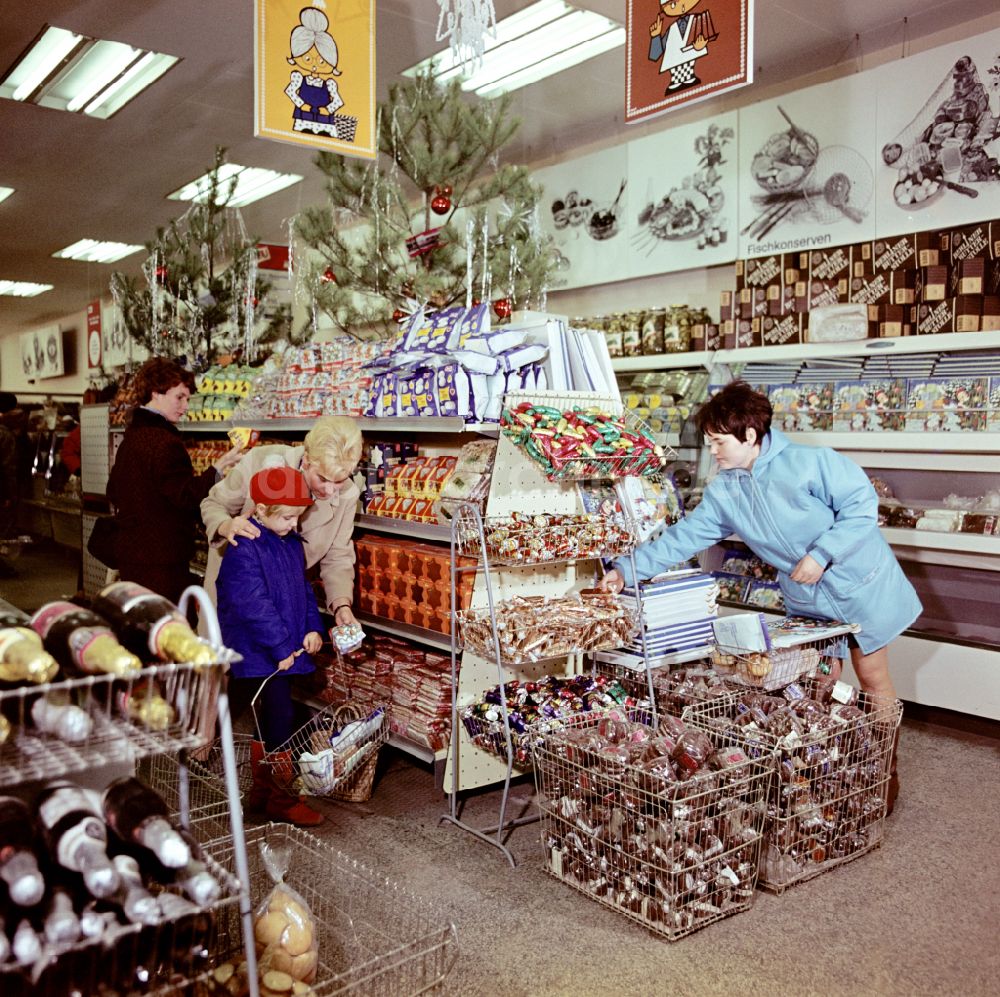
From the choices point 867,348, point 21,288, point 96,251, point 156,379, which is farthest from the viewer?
point 21,288

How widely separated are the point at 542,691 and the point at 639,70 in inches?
109

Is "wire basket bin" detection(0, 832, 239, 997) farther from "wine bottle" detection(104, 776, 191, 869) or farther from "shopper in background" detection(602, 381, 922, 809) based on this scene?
"shopper in background" detection(602, 381, 922, 809)

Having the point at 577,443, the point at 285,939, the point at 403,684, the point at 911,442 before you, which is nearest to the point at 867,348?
the point at 911,442

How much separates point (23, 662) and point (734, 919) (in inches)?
93.5

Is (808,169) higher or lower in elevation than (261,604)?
higher

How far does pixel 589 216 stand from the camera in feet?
24.8

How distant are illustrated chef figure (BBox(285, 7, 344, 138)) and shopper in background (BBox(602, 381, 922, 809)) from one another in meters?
2.15

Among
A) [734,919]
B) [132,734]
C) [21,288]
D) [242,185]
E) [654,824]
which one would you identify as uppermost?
[242,185]

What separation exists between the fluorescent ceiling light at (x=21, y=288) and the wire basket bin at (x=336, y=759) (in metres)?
14.0

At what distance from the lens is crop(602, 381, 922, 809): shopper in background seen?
148 inches

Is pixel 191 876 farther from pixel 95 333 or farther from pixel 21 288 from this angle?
pixel 21 288

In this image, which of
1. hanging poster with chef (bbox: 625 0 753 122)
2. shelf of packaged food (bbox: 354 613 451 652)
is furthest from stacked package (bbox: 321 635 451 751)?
hanging poster with chef (bbox: 625 0 753 122)

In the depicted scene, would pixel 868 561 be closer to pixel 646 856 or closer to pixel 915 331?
pixel 646 856

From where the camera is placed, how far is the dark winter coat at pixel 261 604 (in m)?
3.74
